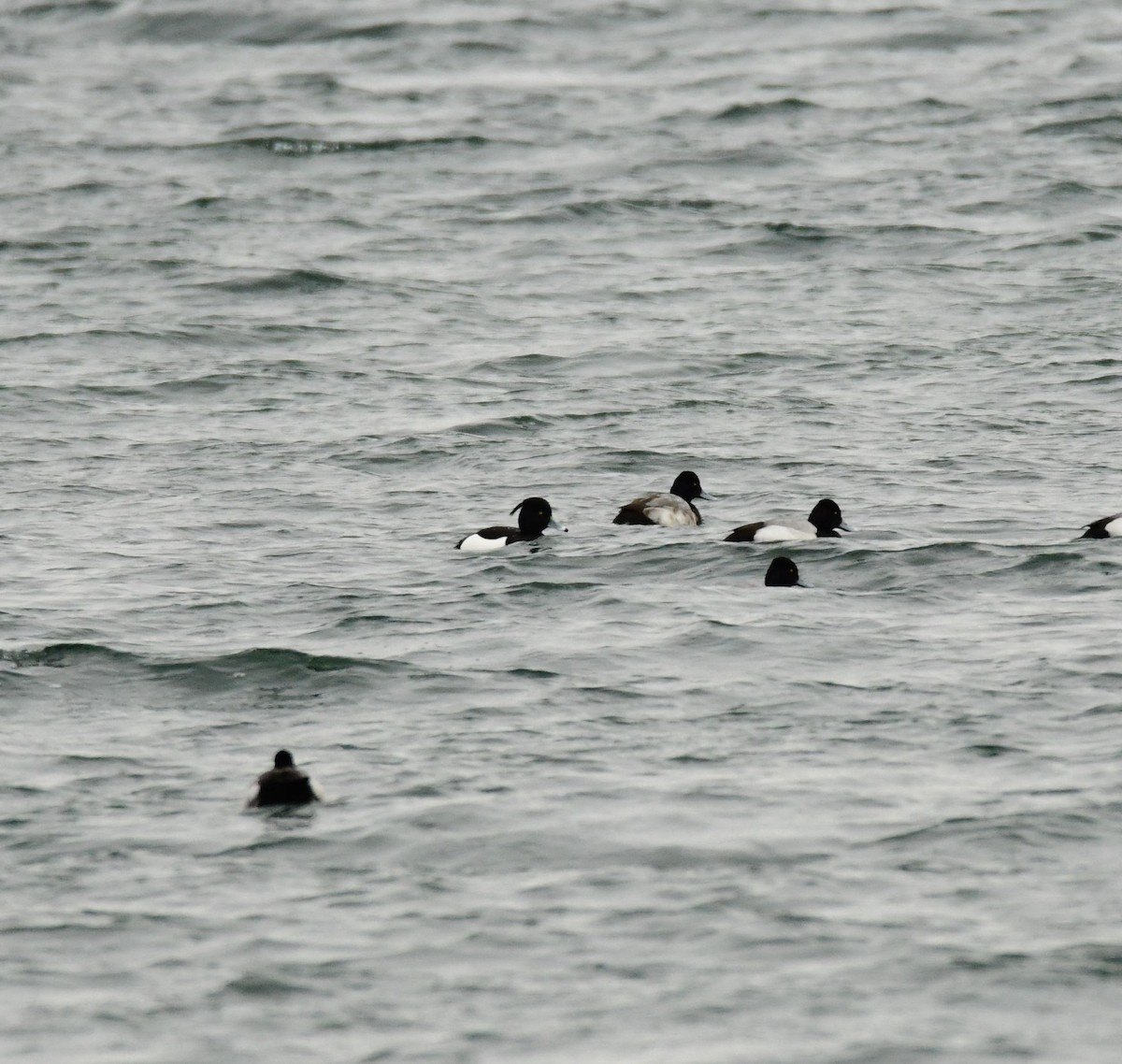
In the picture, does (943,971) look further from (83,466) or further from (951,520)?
(83,466)

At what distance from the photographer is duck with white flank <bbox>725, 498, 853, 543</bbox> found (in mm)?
16375

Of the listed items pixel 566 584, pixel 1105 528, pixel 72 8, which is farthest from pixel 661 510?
pixel 72 8

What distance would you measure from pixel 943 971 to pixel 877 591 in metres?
Result: 5.85

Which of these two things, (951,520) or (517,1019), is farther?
(951,520)

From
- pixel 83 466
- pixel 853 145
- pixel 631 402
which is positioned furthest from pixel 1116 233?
pixel 83 466

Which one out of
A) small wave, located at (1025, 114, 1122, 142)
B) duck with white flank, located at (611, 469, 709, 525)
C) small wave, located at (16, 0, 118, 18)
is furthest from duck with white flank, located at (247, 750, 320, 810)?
small wave, located at (16, 0, 118, 18)

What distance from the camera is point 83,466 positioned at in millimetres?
19641

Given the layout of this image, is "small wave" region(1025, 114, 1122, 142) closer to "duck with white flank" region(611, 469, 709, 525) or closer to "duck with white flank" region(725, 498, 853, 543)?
"duck with white flank" region(611, 469, 709, 525)

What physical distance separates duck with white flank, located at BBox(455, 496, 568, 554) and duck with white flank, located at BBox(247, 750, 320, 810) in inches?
203

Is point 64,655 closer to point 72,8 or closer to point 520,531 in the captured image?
point 520,531

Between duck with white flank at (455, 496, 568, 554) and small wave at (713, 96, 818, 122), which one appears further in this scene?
small wave at (713, 96, 818, 122)

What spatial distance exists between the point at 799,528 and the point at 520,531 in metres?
1.93

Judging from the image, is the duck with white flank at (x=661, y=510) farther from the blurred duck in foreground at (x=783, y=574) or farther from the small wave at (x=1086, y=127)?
the small wave at (x=1086, y=127)

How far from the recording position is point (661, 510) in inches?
664
